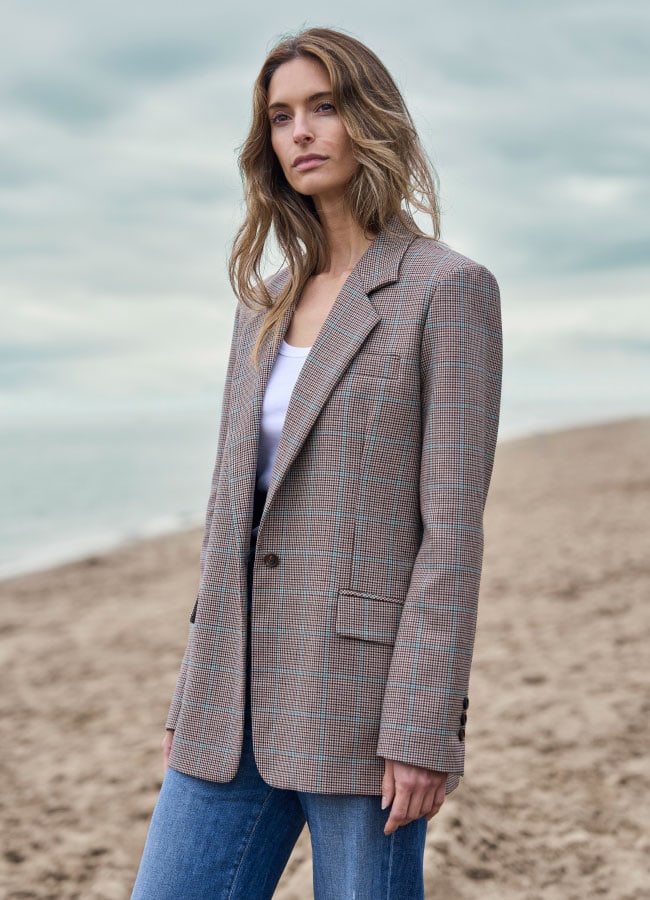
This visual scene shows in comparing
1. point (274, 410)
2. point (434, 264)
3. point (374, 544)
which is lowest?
point (374, 544)

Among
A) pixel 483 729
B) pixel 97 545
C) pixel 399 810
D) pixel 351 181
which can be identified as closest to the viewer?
pixel 399 810

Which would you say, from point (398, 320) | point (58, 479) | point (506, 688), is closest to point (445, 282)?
point (398, 320)

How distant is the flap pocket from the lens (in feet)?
5.03

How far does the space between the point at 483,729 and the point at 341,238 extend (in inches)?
124

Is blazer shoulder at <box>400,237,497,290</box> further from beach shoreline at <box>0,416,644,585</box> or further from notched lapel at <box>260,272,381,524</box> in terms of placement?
beach shoreline at <box>0,416,644,585</box>

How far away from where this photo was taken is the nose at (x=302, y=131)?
68.9 inches

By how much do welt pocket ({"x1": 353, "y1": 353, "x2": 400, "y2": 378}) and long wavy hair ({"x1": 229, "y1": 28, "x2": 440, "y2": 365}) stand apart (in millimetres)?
280

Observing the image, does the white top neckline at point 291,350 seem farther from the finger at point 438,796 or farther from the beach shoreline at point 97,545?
the beach shoreline at point 97,545

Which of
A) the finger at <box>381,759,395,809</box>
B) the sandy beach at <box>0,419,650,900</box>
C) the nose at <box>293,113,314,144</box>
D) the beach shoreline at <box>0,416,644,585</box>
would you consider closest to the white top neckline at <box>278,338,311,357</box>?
the nose at <box>293,113,314,144</box>

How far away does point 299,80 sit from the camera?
178 cm

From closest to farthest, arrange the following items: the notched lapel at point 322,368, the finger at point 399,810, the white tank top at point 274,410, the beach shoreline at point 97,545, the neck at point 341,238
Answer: the finger at point 399,810, the notched lapel at point 322,368, the white tank top at point 274,410, the neck at point 341,238, the beach shoreline at point 97,545

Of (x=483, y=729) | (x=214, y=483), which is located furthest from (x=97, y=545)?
(x=214, y=483)

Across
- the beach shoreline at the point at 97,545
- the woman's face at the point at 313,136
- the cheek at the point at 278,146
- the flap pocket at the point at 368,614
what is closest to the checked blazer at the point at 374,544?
the flap pocket at the point at 368,614

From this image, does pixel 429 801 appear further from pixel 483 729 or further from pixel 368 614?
pixel 483 729
